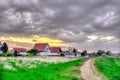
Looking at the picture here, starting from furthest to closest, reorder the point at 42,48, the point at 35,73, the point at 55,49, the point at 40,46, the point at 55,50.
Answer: the point at 55,49 → the point at 55,50 → the point at 40,46 → the point at 42,48 → the point at 35,73

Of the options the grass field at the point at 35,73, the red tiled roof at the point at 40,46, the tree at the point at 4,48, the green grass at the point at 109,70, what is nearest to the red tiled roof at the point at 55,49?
the red tiled roof at the point at 40,46

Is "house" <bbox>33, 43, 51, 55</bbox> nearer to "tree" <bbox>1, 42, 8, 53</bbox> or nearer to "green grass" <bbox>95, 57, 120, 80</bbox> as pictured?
"tree" <bbox>1, 42, 8, 53</bbox>

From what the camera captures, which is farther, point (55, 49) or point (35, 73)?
point (55, 49)

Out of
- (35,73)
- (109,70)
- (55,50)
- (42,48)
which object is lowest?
(109,70)

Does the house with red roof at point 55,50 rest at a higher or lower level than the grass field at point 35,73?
higher

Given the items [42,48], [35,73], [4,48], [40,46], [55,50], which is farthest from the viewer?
[55,50]

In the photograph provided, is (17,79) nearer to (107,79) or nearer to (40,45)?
(107,79)

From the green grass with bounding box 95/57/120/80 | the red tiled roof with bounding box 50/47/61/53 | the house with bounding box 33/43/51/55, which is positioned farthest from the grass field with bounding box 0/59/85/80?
the red tiled roof with bounding box 50/47/61/53

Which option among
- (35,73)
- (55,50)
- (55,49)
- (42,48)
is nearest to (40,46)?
(42,48)

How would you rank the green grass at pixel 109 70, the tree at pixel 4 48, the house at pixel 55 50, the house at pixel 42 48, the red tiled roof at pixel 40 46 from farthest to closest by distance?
the house at pixel 55 50, the red tiled roof at pixel 40 46, the house at pixel 42 48, the tree at pixel 4 48, the green grass at pixel 109 70

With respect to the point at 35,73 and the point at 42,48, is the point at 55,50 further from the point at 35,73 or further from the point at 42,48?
the point at 35,73

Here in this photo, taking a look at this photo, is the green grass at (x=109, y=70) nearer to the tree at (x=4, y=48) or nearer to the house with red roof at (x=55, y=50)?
the tree at (x=4, y=48)

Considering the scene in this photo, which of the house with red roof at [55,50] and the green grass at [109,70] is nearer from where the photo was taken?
the green grass at [109,70]

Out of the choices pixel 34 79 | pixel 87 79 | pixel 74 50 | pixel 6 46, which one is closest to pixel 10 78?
pixel 34 79
